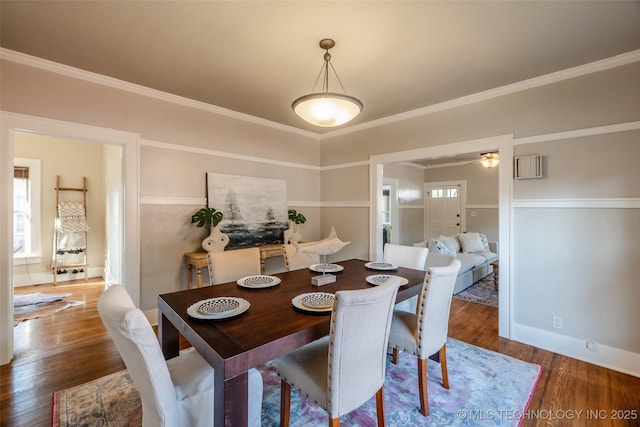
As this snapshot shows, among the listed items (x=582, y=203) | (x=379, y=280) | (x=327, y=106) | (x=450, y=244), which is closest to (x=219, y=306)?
(x=379, y=280)

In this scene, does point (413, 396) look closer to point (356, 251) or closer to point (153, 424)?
point (153, 424)

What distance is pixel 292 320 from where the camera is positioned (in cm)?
141

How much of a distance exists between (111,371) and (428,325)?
8.10ft

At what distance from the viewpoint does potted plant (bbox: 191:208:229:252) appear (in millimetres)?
3236

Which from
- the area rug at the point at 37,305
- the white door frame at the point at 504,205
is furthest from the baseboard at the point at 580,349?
the area rug at the point at 37,305

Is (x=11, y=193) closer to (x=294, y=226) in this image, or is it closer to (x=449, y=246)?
(x=294, y=226)

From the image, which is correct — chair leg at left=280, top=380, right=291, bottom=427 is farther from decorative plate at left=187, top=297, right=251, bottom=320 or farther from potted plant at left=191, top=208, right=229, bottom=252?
potted plant at left=191, top=208, right=229, bottom=252

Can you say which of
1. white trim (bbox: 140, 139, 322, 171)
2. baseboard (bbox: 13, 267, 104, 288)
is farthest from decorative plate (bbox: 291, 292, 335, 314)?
baseboard (bbox: 13, 267, 104, 288)

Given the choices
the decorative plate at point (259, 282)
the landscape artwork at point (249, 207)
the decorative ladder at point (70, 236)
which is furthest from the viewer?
the decorative ladder at point (70, 236)

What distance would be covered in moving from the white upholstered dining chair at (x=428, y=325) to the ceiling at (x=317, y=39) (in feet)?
5.41

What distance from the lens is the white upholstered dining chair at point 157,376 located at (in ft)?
3.33

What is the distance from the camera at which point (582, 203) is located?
8.10 ft

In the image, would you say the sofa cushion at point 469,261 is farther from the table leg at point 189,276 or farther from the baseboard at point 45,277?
the baseboard at point 45,277

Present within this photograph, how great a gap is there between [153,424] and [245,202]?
9.08 ft
